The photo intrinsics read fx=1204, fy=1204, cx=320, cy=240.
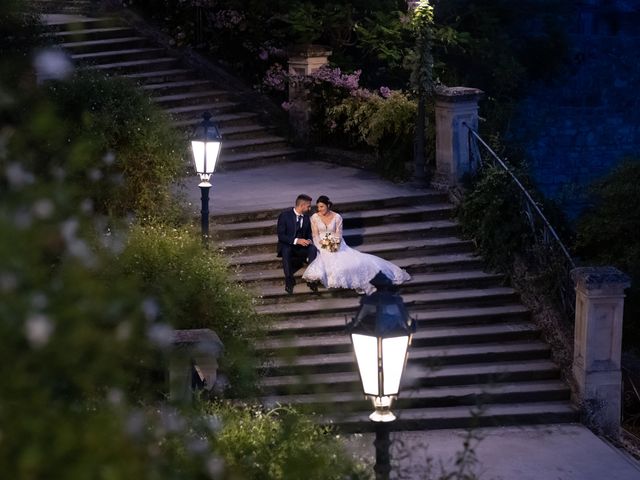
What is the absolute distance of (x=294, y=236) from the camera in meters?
11.7

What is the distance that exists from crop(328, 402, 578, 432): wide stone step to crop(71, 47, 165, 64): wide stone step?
7.86 m

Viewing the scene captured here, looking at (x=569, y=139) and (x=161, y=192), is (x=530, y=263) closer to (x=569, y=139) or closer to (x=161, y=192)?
(x=161, y=192)

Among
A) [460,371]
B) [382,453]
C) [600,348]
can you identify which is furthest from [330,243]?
[382,453]

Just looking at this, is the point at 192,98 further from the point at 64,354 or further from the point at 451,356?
the point at 64,354

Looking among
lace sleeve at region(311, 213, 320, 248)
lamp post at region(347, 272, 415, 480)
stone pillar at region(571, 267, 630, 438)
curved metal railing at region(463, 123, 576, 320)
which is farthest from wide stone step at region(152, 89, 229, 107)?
lamp post at region(347, 272, 415, 480)

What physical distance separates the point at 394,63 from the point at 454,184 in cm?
306

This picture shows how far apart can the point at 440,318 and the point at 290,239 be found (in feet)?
5.36

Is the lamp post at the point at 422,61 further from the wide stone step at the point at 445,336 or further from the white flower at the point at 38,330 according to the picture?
the white flower at the point at 38,330

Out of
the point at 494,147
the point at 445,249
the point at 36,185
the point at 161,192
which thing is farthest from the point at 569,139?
the point at 36,185

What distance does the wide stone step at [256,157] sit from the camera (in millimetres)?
15336

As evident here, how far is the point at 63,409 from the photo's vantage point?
298 centimetres

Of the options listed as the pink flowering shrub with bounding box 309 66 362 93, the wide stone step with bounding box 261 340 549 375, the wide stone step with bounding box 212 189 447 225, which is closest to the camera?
the wide stone step with bounding box 261 340 549 375

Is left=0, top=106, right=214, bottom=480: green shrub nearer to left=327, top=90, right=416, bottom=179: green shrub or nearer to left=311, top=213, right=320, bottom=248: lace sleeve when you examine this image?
left=311, top=213, right=320, bottom=248: lace sleeve

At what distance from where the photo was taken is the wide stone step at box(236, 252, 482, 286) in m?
12.0
